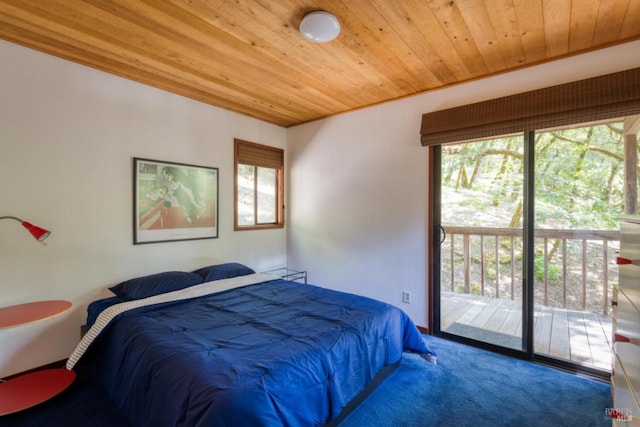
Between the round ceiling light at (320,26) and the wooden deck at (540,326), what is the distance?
2511 millimetres

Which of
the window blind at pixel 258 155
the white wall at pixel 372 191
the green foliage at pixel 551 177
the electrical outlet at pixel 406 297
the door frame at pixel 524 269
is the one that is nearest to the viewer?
the green foliage at pixel 551 177

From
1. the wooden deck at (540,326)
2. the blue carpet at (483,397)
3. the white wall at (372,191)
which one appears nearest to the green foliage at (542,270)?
the wooden deck at (540,326)

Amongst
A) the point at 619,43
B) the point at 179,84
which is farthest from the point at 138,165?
the point at 619,43

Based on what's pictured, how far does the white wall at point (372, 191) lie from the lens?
2.86 metres

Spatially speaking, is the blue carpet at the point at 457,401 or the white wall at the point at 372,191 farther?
the white wall at the point at 372,191

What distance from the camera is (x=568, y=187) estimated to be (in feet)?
7.73

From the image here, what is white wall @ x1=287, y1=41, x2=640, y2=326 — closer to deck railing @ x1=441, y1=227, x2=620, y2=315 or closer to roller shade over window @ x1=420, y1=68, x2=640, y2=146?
roller shade over window @ x1=420, y1=68, x2=640, y2=146

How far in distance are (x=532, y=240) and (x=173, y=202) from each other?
128 inches

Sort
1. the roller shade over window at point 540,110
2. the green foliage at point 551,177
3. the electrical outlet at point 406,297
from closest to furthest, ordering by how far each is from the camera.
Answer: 1. the roller shade over window at point 540,110
2. the green foliage at point 551,177
3. the electrical outlet at point 406,297

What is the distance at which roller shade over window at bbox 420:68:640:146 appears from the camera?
6.63ft

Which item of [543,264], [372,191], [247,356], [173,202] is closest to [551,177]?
[543,264]

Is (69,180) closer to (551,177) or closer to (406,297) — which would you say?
(406,297)

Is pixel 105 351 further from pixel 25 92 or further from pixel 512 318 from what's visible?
pixel 512 318

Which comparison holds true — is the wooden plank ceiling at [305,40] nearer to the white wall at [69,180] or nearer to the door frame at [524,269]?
the white wall at [69,180]
